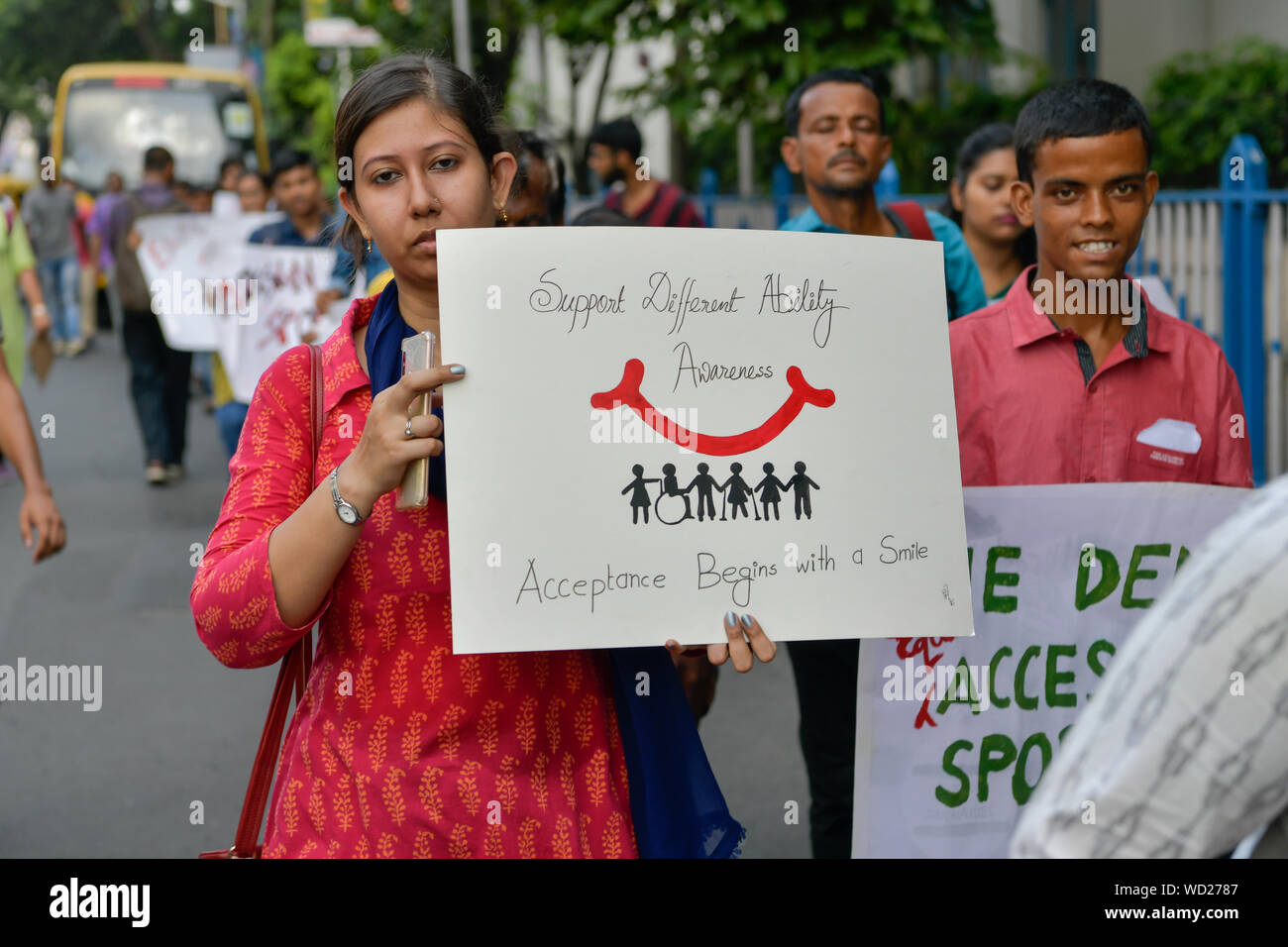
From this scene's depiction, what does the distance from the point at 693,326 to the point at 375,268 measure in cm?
497

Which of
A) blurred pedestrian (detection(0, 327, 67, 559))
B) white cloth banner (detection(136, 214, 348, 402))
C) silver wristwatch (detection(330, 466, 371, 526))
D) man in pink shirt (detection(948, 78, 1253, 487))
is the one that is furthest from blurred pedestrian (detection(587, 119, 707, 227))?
silver wristwatch (detection(330, 466, 371, 526))

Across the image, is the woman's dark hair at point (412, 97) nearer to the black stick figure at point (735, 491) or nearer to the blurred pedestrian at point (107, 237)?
the black stick figure at point (735, 491)

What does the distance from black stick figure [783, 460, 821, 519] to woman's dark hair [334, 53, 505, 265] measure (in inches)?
26.1

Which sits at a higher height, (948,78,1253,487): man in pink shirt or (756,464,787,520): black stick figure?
(948,78,1253,487): man in pink shirt

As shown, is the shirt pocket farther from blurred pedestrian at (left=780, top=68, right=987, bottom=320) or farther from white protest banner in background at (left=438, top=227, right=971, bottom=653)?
blurred pedestrian at (left=780, top=68, right=987, bottom=320)

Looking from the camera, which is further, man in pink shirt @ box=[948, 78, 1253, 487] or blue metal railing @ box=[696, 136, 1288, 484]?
blue metal railing @ box=[696, 136, 1288, 484]

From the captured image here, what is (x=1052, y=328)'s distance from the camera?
110 inches

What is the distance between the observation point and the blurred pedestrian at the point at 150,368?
10.8 meters

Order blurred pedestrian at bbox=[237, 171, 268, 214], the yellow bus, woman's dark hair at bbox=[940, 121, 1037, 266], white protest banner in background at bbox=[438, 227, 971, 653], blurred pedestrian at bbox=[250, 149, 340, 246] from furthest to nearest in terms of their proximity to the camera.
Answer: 1. the yellow bus
2. blurred pedestrian at bbox=[237, 171, 268, 214]
3. blurred pedestrian at bbox=[250, 149, 340, 246]
4. woman's dark hair at bbox=[940, 121, 1037, 266]
5. white protest banner in background at bbox=[438, 227, 971, 653]

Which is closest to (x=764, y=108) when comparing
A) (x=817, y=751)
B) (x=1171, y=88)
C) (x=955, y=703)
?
(x=1171, y=88)

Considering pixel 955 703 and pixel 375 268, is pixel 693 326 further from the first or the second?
pixel 375 268

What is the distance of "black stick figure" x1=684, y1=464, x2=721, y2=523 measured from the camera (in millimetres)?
2227

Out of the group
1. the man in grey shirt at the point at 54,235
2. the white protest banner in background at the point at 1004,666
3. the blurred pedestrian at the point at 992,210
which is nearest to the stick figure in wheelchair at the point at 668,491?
the white protest banner in background at the point at 1004,666

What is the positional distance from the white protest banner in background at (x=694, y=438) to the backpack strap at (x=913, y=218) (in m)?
2.01
